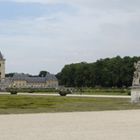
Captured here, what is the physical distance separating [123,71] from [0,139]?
333 ft

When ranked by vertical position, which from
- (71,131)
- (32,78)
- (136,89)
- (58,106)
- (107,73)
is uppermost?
(32,78)

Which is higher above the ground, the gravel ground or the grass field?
the grass field

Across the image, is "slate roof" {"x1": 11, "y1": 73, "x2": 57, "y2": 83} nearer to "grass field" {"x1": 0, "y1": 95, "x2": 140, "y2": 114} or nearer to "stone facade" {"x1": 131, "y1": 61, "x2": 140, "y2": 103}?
"grass field" {"x1": 0, "y1": 95, "x2": 140, "y2": 114}

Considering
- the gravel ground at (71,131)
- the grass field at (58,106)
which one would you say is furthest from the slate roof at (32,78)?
the gravel ground at (71,131)

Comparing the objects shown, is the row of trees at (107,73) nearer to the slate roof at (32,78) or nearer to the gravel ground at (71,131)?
the slate roof at (32,78)

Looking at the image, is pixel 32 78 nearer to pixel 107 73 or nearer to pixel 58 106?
pixel 107 73

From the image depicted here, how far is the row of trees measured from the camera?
370 feet

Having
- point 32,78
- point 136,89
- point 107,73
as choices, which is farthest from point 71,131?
point 32,78

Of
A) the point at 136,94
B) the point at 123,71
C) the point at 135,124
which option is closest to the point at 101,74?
the point at 123,71

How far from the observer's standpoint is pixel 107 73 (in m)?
118

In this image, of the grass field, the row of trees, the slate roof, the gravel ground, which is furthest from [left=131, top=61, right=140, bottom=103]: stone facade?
the slate roof

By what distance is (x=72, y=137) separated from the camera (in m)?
13.5

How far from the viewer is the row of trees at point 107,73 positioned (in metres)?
113

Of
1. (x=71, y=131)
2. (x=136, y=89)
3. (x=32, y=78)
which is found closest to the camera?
(x=71, y=131)
